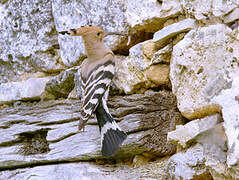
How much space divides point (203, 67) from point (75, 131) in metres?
1.27

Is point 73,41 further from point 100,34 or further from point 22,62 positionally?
point 22,62

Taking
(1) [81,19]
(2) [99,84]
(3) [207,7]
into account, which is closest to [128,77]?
(2) [99,84]

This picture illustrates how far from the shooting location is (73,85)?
11.3 feet

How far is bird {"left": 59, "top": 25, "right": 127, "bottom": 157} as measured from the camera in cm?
261

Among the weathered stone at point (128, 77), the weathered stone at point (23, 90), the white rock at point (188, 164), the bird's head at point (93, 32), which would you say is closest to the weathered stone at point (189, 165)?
the white rock at point (188, 164)

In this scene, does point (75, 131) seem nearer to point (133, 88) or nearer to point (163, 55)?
point (133, 88)

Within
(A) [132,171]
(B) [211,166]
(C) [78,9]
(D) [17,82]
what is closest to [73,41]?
(C) [78,9]

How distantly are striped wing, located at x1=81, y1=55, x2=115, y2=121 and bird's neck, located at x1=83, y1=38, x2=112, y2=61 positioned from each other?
0.09 meters

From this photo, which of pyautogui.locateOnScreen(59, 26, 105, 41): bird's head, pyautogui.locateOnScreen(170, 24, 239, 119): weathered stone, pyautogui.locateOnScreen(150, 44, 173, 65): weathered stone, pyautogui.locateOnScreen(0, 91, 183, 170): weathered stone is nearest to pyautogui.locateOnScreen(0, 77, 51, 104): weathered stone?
pyautogui.locateOnScreen(0, 91, 183, 170): weathered stone

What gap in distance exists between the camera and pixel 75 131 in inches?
115

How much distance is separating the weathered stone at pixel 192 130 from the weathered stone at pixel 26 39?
1728mm

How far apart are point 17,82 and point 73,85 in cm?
73

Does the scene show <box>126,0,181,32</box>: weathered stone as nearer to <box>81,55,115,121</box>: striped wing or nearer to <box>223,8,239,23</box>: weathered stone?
<box>81,55,115,121</box>: striped wing

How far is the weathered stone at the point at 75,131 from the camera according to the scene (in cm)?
268
